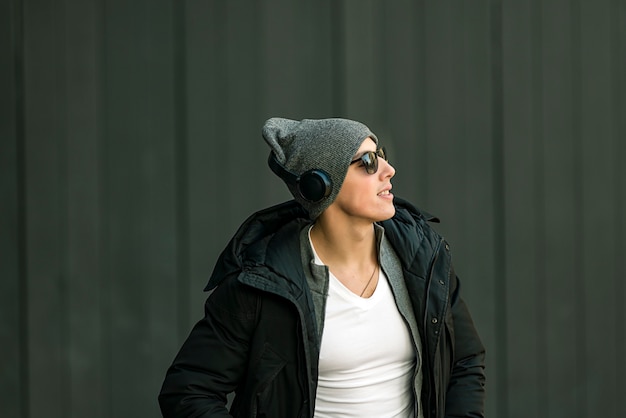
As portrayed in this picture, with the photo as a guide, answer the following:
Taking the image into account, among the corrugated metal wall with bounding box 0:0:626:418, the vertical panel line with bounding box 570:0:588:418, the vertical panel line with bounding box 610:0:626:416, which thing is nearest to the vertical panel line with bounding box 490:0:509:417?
the corrugated metal wall with bounding box 0:0:626:418

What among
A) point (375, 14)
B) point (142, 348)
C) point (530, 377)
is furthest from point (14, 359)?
point (530, 377)

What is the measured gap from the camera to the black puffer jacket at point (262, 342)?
8.51 feet

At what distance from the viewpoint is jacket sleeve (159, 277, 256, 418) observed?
2588 mm

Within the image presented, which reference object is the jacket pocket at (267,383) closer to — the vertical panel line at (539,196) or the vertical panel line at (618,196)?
the vertical panel line at (539,196)

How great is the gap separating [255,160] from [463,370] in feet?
5.71

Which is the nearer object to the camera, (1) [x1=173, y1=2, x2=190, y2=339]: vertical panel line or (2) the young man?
(2) the young man

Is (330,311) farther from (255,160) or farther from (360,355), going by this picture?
(255,160)

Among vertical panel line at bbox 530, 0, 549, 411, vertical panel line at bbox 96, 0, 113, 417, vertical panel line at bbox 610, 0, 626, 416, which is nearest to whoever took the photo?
vertical panel line at bbox 96, 0, 113, 417

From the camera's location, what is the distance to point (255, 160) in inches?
169

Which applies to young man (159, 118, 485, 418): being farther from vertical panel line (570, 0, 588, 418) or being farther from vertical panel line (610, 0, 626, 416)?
vertical panel line (610, 0, 626, 416)

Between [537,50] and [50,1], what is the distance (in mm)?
2461

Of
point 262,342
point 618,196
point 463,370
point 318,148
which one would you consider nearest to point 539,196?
point 618,196

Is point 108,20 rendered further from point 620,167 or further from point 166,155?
point 620,167

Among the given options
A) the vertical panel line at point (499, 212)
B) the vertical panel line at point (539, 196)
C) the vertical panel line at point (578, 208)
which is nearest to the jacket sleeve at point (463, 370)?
the vertical panel line at point (499, 212)
